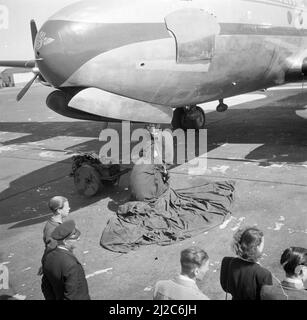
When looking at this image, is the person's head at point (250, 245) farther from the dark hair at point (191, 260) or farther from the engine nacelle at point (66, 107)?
the engine nacelle at point (66, 107)

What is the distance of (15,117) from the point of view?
22688mm

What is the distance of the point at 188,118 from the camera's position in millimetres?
14070

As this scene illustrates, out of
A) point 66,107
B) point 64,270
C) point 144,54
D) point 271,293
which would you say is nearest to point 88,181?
point 66,107

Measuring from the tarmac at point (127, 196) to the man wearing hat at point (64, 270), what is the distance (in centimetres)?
112

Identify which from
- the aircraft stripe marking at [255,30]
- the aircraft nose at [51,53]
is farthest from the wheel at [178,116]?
the aircraft nose at [51,53]

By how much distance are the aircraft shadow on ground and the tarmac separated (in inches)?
1.1

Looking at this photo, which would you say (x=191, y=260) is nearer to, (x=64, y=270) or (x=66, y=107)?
(x=64, y=270)

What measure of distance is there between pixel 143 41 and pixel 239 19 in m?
3.07

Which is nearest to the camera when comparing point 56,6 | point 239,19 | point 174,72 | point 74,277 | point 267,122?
point 74,277

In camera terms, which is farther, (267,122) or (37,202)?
(267,122)

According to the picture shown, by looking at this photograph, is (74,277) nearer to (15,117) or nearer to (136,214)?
(136,214)

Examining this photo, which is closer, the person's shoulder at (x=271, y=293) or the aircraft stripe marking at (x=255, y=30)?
the person's shoulder at (x=271, y=293)

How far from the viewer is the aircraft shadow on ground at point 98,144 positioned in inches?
336

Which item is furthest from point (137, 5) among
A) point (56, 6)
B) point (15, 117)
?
point (56, 6)
